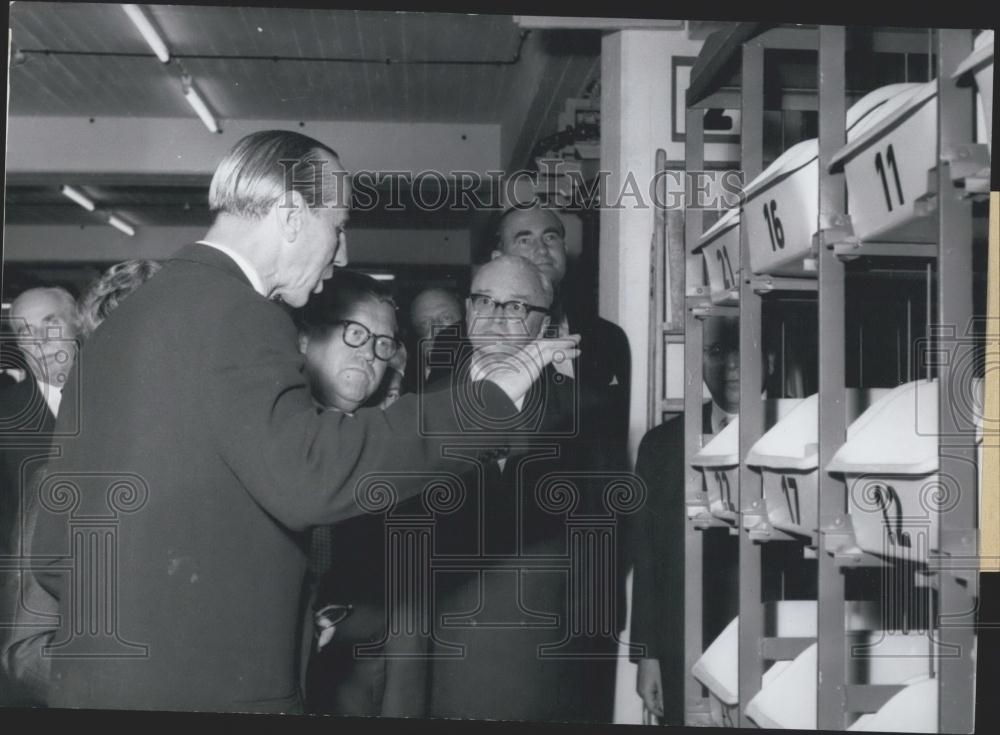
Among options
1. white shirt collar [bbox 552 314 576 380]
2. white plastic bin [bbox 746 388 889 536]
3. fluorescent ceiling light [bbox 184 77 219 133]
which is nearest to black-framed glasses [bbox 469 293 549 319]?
white shirt collar [bbox 552 314 576 380]

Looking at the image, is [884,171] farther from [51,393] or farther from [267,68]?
[267,68]

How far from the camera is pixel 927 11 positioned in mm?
1465

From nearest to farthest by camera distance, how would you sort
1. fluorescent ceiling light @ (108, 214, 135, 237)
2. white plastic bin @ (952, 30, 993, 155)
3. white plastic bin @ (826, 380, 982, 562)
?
white plastic bin @ (952, 30, 993, 155) → white plastic bin @ (826, 380, 982, 562) → fluorescent ceiling light @ (108, 214, 135, 237)

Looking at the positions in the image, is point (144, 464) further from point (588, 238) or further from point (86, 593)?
point (588, 238)

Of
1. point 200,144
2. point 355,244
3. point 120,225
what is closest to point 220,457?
point 355,244

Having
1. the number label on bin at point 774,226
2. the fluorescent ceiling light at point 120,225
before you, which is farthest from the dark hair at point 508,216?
the fluorescent ceiling light at point 120,225

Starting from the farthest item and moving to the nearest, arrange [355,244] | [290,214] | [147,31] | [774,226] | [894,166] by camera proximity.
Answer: [147,31] < [355,244] < [290,214] < [774,226] < [894,166]

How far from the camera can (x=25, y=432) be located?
187cm

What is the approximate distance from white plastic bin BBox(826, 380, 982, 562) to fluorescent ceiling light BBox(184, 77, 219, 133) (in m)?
2.05

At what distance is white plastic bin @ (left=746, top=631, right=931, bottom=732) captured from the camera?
1.42 metres

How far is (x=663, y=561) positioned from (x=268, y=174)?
110 centimetres

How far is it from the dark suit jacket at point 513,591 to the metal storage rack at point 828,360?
26cm

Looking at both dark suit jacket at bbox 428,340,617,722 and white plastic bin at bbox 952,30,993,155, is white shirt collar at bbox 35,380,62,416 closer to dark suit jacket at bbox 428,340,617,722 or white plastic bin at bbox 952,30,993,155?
dark suit jacket at bbox 428,340,617,722

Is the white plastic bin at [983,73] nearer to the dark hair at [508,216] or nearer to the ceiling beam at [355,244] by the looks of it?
the ceiling beam at [355,244]
